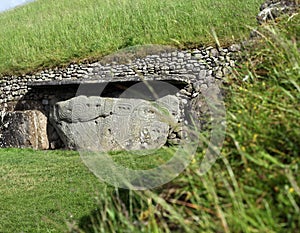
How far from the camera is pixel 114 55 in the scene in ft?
40.4

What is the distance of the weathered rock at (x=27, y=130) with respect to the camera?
41.0 feet

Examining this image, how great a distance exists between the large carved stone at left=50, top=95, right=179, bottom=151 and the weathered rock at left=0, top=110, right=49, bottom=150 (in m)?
0.88

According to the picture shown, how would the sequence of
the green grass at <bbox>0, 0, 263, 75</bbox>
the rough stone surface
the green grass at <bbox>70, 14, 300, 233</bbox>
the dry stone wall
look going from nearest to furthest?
the green grass at <bbox>70, 14, 300, 233</bbox> < the rough stone surface < the dry stone wall < the green grass at <bbox>0, 0, 263, 75</bbox>

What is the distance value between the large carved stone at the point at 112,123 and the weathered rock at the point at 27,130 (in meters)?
0.88

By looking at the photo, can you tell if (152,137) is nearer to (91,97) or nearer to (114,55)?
(91,97)

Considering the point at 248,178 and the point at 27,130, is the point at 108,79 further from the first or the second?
the point at 248,178

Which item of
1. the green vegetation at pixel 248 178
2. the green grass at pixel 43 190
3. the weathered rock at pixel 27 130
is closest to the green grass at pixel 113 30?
the weathered rock at pixel 27 130

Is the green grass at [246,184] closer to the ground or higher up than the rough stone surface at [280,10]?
closer to the ground

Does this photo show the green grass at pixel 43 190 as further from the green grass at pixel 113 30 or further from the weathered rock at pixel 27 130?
the green grass at pixel 113 30

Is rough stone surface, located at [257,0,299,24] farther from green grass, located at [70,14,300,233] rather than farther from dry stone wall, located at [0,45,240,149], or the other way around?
dry stone wall, located at [0,45,240,149]

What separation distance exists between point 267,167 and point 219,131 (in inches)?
19.6

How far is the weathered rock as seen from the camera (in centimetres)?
1251

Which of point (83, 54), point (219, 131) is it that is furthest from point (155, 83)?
point (219, 131)

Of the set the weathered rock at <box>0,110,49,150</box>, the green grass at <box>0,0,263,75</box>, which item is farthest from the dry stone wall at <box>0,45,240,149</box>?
the green grass at <box>0,0,263,75</box>
